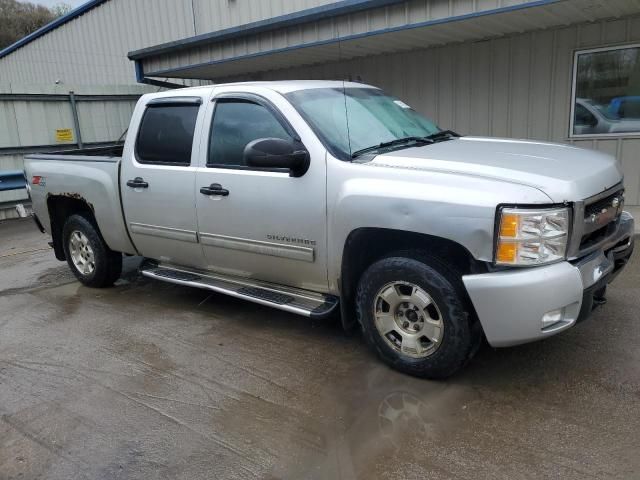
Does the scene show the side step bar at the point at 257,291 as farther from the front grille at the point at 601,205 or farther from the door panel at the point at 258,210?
the front grille at the point at 601,205

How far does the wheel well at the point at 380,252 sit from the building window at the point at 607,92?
5.62 m

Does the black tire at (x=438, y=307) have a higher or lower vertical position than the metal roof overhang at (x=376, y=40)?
lower

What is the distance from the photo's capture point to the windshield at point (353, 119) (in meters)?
3.89

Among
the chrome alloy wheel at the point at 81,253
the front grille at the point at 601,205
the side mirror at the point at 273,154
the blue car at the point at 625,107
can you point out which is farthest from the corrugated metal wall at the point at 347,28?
the chrome alloy wheel at the point at 81,253

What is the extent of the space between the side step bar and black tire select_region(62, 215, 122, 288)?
0.74 metres

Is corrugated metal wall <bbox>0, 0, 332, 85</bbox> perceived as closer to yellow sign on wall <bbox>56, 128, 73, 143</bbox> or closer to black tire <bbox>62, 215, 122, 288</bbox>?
Answer: yellow sign on wall <bbox>56, 128, 73, 143</bbox>

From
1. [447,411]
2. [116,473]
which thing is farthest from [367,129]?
[116,473]

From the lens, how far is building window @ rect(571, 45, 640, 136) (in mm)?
7461

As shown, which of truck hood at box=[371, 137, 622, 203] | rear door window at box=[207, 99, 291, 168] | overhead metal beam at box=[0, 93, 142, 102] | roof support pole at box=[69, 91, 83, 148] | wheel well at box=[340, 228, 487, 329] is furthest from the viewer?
roof support pole at box=[69, 91, 83, 148]

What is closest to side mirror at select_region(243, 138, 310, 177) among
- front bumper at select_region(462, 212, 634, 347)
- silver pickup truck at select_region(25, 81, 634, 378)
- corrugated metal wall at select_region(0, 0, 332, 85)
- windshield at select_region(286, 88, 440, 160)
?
silver pickup truck at select_region(25, 81, 634, 378)

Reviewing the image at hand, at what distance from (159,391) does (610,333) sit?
3.26 metres

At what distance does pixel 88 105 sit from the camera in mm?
12383

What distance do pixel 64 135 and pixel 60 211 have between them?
6.72m

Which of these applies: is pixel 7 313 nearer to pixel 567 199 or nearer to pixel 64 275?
pixel 64 275
